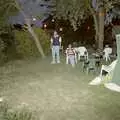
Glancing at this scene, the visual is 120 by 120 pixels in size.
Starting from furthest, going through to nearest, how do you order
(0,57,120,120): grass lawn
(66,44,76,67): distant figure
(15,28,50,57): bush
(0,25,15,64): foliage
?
(0,25,15,64): foliage → (15,28,50,57): bush → (66,44,76,67): distant figure → (0,57,120,120): grass lawn

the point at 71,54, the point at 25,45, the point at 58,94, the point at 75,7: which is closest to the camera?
the point at 58,94

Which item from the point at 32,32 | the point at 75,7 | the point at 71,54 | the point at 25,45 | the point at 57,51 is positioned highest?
the point at 75,7

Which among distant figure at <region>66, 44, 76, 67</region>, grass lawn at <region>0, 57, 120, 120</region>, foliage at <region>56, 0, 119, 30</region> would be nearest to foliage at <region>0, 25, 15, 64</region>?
foliage at <region>56, 0, 119, 30</region>

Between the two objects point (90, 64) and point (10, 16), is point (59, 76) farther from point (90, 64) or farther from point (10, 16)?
point (10, 16)

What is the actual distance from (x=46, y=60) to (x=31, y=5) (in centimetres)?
330

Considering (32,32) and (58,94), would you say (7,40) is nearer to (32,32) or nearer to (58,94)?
(32,32)

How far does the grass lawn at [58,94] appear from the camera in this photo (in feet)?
34.4

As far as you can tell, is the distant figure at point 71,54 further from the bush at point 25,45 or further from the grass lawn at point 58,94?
the bush at point 25,45

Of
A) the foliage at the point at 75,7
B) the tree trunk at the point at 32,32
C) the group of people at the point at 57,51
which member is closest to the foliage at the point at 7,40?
the tree trunk at the point at 32,32

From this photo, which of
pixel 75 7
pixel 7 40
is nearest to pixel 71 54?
pixel 75 7

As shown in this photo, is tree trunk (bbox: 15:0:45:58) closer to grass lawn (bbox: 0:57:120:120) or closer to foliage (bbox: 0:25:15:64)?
foliage (bbox: 0:25:15:64)

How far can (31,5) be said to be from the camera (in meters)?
20.9

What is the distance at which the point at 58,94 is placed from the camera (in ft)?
41.7

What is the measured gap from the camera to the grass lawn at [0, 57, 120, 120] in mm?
10492
